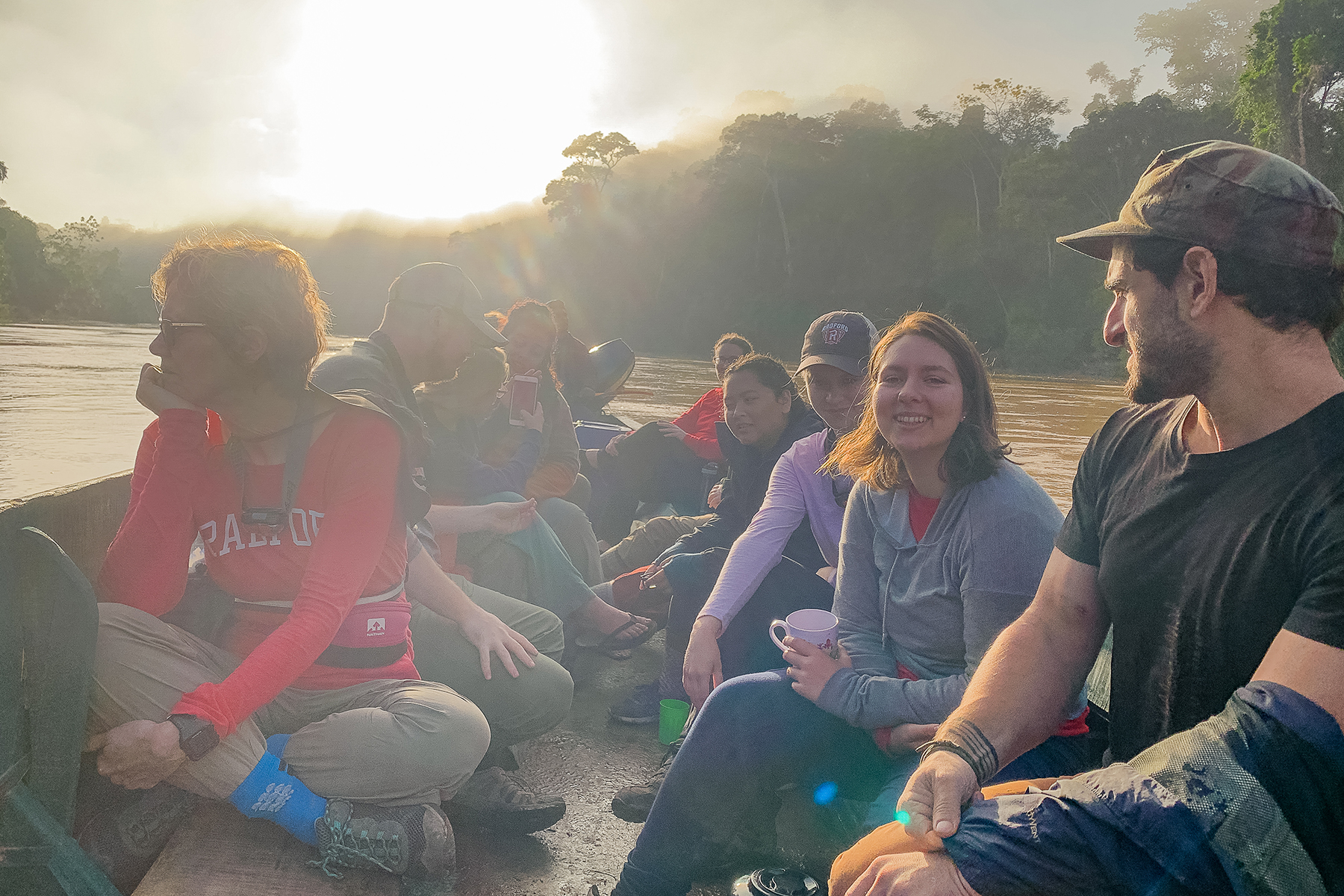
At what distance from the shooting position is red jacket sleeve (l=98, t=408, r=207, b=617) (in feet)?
6.30

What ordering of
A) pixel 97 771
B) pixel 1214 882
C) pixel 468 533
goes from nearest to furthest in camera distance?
pixel 1214 882
pixel 97 771
pixel 468 533

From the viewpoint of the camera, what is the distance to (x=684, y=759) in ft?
6.11

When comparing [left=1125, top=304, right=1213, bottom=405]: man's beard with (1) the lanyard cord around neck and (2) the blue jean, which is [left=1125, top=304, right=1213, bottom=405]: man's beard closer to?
(2) the blue jean

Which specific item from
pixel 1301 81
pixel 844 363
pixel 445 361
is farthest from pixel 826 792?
pixel 1301 81

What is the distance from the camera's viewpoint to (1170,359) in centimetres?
134

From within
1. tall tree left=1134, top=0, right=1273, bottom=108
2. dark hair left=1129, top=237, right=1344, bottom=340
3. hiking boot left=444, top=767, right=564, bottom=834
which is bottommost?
hiking boot left=444, top=767, right=564, bottom=834

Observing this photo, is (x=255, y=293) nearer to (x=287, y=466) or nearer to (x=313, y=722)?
(x=287, y=466)

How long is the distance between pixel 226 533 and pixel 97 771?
1.75ft

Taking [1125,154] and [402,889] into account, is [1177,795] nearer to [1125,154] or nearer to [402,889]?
[402,889]

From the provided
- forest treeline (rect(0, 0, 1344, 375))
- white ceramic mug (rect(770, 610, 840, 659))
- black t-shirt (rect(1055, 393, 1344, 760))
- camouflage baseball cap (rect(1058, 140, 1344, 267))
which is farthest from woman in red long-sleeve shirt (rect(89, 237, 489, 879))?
forest treeline (rect(0, 0, 1344, 375))

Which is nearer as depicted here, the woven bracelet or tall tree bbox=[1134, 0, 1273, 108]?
the woven bracelet

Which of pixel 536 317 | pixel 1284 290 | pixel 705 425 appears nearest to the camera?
pixel 1284 290

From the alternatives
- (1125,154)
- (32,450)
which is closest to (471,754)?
(32,450)

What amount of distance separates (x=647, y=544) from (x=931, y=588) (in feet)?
8.76
